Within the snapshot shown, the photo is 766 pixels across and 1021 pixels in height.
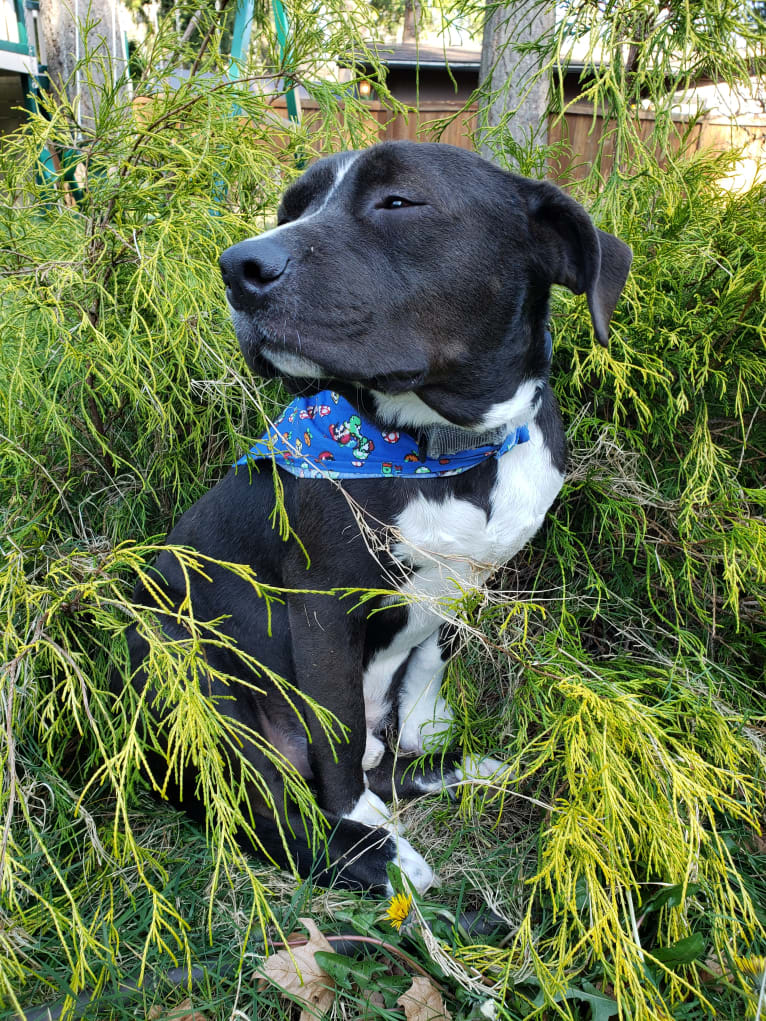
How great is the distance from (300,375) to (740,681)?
1512mm

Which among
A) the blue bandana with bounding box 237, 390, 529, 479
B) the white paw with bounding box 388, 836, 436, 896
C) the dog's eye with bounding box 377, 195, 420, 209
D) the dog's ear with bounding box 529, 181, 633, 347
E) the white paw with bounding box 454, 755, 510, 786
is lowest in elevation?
the white paw with bounding box 454, 755, 510, 786

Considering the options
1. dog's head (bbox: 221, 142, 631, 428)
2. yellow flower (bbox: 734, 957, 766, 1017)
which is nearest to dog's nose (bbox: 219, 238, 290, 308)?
dog's head (bbox: 221, 142, 631, 428)

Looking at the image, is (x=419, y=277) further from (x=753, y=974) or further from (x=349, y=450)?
(x=753, y=974)

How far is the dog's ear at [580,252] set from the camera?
5.60 feet

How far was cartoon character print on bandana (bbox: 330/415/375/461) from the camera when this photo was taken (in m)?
1.85

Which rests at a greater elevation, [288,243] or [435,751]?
[288,243]

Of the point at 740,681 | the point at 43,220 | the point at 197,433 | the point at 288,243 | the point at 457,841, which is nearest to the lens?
the point at 288,243

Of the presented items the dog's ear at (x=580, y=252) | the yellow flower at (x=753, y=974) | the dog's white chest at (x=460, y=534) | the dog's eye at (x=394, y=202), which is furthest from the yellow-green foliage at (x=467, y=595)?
the dog's eye at (x=394, y=202)

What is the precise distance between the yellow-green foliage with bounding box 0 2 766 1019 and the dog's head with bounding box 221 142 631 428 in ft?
1.39

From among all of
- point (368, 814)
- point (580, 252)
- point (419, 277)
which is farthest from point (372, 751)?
point (580, 252)

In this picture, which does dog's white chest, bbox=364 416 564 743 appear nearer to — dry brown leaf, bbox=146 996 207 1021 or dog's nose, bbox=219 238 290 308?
dog's nose, bbox=219 238 290 308

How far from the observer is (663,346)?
90.6 inches

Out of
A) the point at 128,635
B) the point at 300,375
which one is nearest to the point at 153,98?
the point at 300,375

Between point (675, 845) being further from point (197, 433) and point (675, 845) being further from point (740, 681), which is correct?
point (197, 433)
